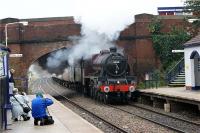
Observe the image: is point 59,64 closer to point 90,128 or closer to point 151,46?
point 151,46

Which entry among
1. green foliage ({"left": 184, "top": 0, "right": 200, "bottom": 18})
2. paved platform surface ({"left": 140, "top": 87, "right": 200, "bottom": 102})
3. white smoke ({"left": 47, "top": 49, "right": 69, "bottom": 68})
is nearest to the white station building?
paved platform surface ({"left": 140, "top": 87, "right": 200, "bottom": 102})

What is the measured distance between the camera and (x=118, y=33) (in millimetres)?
40906

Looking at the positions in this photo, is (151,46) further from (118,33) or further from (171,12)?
(171,12)

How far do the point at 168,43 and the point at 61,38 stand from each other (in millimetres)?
8556

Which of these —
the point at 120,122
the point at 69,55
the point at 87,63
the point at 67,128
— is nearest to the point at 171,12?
the point at 69,55

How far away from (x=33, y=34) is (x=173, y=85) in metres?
13.7

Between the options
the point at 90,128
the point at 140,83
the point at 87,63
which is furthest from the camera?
the point at 140,83

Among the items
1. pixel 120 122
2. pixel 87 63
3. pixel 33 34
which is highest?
pixel 33 34

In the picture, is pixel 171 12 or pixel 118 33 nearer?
pixel 118 33

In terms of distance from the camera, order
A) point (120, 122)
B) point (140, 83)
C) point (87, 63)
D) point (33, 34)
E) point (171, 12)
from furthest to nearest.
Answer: point (171, 12) → point (33, 34) → point (140, 83) → point (87, 63) → point (120, 122)

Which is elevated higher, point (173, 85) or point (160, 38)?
point (160, 38)

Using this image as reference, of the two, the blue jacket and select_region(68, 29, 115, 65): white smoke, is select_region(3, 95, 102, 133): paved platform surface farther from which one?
select_region(68, 29, 115, 65): white smoke

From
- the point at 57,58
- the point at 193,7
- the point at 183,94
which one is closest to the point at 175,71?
the point at 193,7

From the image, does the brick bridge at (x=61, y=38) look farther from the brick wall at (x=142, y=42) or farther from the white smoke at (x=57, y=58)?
the white smoke at (x=57, y=58)
